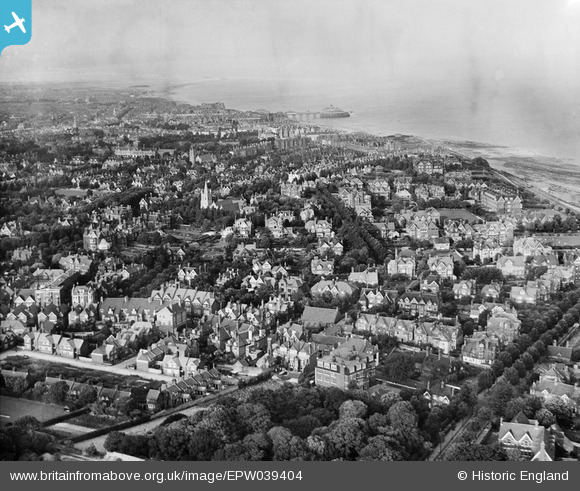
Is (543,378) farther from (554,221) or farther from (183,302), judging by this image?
(554,221)

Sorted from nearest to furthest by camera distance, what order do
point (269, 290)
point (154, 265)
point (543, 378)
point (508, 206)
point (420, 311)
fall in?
1. point (543, 378)
2. point (420, 311)
3. point (269, 290)
4. point (154, 265)
5. point (508, 206)

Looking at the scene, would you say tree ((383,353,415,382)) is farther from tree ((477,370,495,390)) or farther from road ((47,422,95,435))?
road ((47,422,95,435))

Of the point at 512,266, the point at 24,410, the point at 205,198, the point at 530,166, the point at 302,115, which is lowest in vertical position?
the point at 24,410

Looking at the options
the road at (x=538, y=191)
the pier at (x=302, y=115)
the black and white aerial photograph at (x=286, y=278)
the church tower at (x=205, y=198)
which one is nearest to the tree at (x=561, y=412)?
the black and white aerial photograph at (x=286, y=278)

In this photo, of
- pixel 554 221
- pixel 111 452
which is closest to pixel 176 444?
pixel 111 452

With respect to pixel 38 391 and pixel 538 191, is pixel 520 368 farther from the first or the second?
pixel 538 191

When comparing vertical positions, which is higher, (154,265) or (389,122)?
(389,122)

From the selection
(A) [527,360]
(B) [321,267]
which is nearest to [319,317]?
(B) [321,267]

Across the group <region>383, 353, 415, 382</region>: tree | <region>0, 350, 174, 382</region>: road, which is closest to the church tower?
<region>0, 350, 174, 382</region>: road
